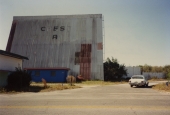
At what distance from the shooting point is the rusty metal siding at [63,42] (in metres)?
40.1

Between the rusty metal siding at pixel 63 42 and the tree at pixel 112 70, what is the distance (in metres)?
3.33

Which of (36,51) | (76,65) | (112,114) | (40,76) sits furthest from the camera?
(36,51)

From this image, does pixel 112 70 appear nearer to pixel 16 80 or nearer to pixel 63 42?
pixel 63 42

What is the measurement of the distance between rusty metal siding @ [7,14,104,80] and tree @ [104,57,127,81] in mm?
3326

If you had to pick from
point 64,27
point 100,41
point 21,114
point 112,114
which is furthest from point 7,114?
point 64,27

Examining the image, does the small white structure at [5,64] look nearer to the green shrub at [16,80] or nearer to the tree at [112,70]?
the green shrub at [16,80]

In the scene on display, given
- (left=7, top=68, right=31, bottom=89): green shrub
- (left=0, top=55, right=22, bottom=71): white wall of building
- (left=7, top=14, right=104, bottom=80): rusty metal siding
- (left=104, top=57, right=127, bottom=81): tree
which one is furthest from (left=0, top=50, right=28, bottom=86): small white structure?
(left=104, top=57, right=127, bottom=81): tree

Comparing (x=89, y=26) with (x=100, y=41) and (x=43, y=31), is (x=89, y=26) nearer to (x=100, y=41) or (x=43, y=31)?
(x=100, y=41)

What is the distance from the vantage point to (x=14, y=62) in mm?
24094

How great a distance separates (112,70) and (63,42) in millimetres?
13173

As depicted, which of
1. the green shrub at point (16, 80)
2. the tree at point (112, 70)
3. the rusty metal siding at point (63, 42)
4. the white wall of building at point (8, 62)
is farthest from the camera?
the tree at point (112, 70)

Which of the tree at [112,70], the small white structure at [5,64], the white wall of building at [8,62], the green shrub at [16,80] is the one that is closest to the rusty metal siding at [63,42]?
the tree at [112,70]

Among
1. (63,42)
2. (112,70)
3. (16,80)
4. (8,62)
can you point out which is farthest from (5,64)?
(112,70)

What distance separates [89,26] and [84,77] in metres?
12.8
